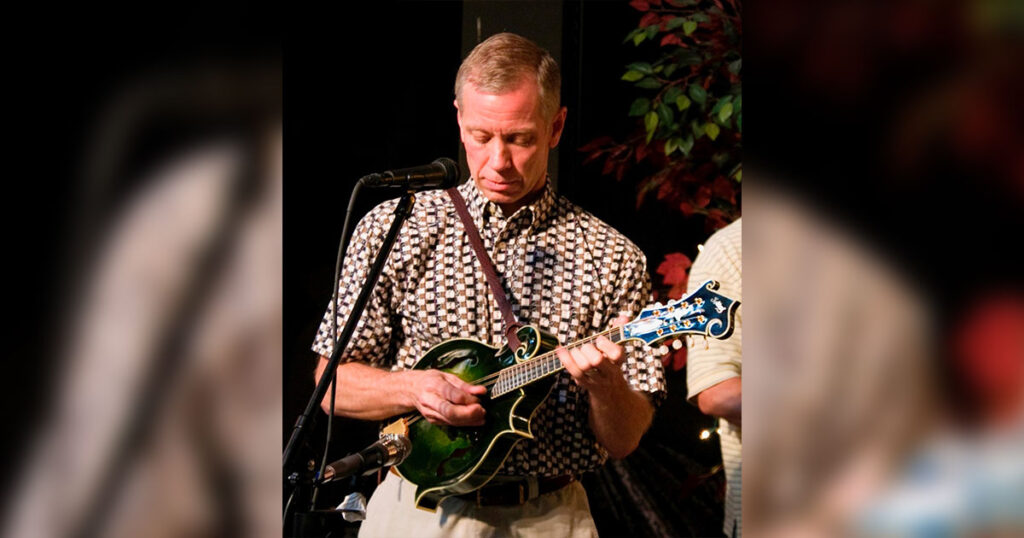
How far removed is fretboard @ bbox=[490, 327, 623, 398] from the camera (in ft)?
6.45

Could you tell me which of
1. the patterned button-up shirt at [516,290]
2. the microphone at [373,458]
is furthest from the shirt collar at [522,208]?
the microphone at [373,458]

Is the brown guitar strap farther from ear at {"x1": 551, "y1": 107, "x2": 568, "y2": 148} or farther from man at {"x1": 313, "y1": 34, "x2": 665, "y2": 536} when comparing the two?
ear at {"x1": 551, "y1": 107, "x2": 568, "y2": 148}

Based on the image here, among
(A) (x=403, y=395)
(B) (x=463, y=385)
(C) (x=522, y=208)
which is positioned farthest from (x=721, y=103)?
(A) (x=403, y=395)

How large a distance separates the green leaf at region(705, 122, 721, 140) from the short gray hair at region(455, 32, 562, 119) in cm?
31

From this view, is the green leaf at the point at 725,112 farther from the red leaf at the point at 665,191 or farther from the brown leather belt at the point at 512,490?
the brown leather belt at the point at 512,490

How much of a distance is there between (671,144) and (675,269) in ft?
0.89

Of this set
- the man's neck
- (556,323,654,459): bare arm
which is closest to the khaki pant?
(556,323,654,459): bare arm

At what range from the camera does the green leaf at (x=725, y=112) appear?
211cm

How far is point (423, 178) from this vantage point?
2.04m

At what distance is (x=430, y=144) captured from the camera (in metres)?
2.17

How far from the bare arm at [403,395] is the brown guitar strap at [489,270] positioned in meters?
0.13
